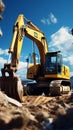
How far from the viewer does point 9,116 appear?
→ 7.52 m

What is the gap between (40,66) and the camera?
22094 mm

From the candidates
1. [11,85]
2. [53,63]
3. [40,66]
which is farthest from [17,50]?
[40,66]

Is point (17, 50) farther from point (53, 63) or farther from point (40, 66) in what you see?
point (40, 66)

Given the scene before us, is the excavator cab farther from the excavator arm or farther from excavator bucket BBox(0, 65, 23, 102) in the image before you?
excavator bucket BBox(0, 65, 23, 102)

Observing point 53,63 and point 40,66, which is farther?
point 40,66

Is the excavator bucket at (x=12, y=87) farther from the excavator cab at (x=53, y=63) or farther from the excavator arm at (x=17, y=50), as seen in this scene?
the excavator cab at (x=53, y=63)

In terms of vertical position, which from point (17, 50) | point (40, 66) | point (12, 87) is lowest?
point (12, 87)

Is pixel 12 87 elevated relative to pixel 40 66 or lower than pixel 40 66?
lower

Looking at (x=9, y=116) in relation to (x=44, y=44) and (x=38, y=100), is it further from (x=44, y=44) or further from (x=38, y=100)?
(x=44, y=44)

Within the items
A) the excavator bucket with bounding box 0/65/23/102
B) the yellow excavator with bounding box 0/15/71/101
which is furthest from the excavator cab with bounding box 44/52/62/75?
the excavator bucket with bounding box 0/65/23/102

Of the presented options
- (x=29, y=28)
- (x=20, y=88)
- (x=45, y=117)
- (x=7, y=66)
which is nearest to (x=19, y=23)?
(x=29, y=28)

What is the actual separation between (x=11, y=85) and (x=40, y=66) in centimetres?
722

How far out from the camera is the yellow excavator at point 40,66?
1724cm

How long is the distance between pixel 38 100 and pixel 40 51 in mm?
6437
